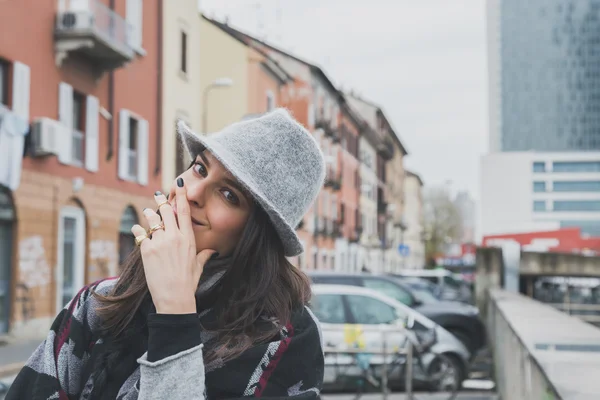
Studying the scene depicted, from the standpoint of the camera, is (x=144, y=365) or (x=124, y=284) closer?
(x=144, y=365)

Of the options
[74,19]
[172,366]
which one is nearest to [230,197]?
[172,366]

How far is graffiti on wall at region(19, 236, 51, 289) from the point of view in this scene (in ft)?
55.8

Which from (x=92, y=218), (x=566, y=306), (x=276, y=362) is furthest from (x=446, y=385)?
(x=92, y=218)

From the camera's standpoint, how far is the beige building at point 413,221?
4146 inches

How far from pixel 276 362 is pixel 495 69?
157 metres

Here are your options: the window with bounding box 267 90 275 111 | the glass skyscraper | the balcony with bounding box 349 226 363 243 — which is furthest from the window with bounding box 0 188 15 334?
the glass skyscraper

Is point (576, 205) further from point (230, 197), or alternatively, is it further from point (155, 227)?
point (155, 227)

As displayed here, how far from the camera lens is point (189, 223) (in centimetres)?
173

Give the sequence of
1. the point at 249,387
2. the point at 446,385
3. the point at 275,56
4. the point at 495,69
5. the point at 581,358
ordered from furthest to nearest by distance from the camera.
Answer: the point at 495,69 < the point at 275,56 < the point at 446,385 < the point at 581,358 < the point at 249,387

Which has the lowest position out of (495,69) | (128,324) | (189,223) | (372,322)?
(372,322)

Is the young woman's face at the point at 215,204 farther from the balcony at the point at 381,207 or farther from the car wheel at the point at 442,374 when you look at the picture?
the balcony at the point at 381,207

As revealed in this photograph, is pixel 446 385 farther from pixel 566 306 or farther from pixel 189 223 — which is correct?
pixel 566 306

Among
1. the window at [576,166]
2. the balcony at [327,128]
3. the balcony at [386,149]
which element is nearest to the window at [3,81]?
the balcony at [327,128]

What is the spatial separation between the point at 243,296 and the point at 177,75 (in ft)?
85.3
